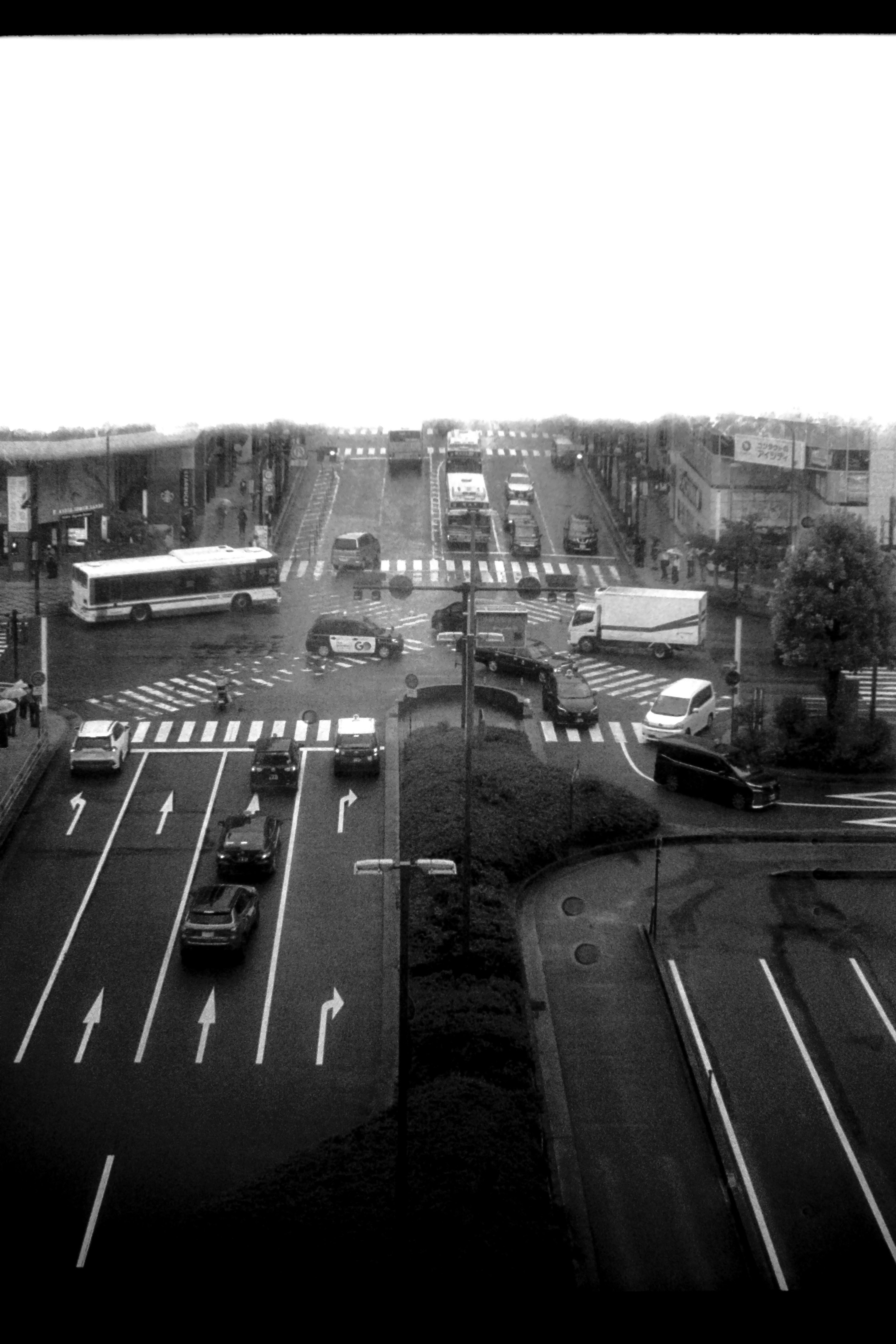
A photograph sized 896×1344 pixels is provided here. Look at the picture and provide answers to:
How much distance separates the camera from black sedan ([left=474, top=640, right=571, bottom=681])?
34.4ft

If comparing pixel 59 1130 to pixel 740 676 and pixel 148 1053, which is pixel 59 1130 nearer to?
pixel 148 1053

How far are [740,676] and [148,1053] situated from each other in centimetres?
541

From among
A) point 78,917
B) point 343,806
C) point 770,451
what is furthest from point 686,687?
point 78,917

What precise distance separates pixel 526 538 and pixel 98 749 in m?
3.08

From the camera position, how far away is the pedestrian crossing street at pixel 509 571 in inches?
368

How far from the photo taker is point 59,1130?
5.65 m

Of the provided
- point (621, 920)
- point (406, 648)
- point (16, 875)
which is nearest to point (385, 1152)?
point (621, 920)

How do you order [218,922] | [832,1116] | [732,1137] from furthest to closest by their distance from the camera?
[218,922] → [832,1116] → [732,1137]

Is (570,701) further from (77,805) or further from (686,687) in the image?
(77,805)

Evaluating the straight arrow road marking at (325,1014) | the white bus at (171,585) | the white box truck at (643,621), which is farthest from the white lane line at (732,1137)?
the white bus at (171,585)

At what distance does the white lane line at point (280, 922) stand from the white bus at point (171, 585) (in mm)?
1550

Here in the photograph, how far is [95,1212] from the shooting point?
201 inches

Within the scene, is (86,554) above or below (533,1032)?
above
